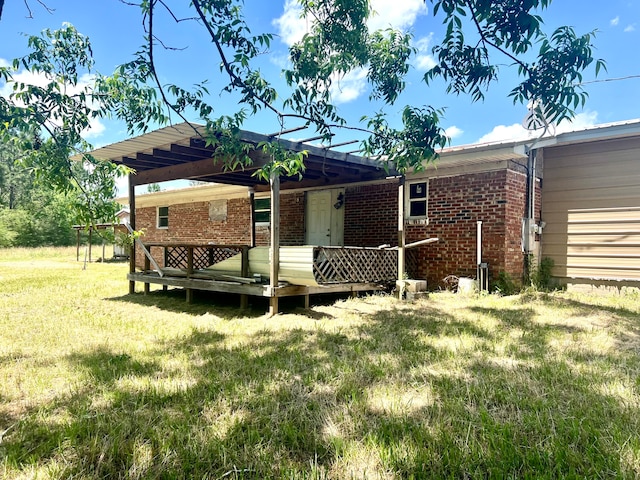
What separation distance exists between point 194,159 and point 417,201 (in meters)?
4.98

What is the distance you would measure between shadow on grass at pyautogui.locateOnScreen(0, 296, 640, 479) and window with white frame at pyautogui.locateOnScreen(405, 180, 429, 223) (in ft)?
17.6

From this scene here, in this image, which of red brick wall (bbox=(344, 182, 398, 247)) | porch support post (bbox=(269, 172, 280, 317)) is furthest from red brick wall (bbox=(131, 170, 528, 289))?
porch support post (bbox=(269, 172, 280, 317))

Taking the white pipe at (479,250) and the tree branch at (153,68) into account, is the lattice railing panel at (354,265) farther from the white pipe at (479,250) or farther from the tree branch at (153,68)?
the tree branch at (153,68)

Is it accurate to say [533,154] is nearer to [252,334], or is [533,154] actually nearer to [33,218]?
[252,334]

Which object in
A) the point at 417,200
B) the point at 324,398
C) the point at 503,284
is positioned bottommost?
the point at 324,398

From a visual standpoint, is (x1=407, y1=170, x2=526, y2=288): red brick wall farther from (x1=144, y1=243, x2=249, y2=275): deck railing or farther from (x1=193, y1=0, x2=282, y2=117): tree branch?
(x1=193, y1=0, x2=282, y2=117): tree branch

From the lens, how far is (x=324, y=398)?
310 cm

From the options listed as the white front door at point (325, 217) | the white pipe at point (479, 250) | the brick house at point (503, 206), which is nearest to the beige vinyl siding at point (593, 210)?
the brick house at point (503, 206)

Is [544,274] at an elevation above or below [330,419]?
above

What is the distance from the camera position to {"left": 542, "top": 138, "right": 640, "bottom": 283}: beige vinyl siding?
8008 millimetres

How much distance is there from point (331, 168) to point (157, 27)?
5.52m

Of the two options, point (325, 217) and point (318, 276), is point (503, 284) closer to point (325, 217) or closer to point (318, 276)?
point (318, 276)

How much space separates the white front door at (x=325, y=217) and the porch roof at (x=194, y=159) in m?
1.05

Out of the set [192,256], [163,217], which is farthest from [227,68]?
[163,217]
